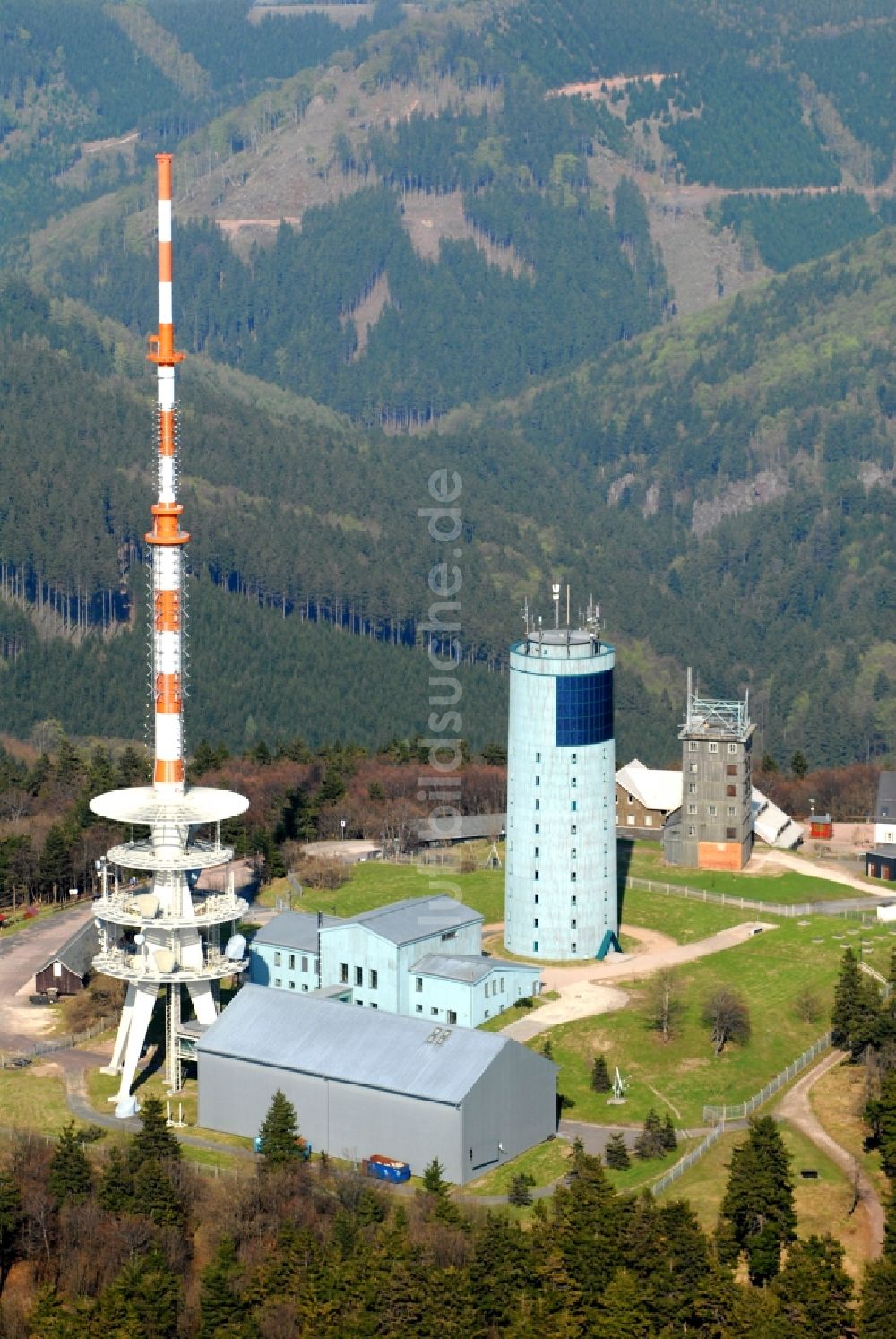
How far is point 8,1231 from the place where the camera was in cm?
12950

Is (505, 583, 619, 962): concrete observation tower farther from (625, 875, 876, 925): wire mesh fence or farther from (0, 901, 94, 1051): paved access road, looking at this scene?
(0, 901, 94, 1051): paved access road

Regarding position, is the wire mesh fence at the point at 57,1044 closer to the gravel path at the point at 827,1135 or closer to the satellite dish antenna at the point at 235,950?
the satellite dish antenna at the point at 235,950

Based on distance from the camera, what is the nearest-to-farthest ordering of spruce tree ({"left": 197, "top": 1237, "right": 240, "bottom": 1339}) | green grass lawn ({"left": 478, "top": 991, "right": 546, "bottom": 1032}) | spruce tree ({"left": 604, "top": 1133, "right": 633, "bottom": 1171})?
spruce tree ({"left": 197, "top": 1237, "right": 240, "bottom": 1339}), spruce tree ({"left": 604, "top": 1133, "right": 633, "bottom": 1171}), green grass lawn ({"left": 478, "top": 991, "right": 546, "bottom": 1032})

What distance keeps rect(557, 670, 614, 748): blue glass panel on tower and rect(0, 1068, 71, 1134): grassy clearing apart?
3822cm

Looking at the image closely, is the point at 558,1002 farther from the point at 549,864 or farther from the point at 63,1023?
the point at 63,1023

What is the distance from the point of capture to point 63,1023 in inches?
6491

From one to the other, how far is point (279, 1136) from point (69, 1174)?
1088 centimetres

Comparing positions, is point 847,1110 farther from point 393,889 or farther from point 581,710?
point 393,889

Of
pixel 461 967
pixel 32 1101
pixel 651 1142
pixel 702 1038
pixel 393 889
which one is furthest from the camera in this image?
pixel 393 889

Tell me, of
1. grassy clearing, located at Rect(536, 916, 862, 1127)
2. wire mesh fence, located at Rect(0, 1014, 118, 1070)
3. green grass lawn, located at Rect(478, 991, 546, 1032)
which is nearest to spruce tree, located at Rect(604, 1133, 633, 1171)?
grassy clearing, located at Rect(536, 916, 862, 1127)

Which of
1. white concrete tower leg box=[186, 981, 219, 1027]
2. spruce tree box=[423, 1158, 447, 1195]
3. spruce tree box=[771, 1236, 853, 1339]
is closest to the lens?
spruce tree box=[771, 1236, 853, 1339]

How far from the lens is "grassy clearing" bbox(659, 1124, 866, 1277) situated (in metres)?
131

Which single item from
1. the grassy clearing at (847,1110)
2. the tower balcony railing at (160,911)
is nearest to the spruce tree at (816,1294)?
the grassy clearing at (847,1110)

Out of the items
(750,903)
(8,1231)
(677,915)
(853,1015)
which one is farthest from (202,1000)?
(750,903)
